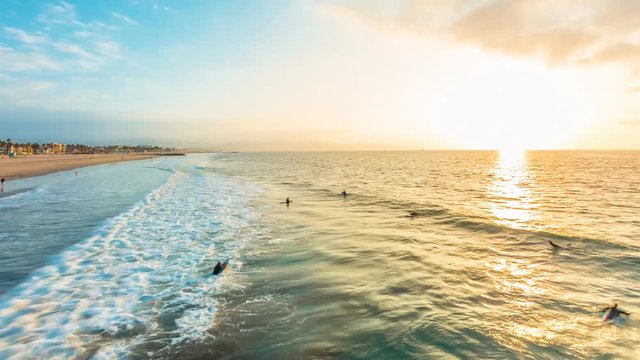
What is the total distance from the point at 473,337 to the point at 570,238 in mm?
13895

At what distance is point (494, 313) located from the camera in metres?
9.75

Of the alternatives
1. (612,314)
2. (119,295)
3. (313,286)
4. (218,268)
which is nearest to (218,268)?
(218,268)

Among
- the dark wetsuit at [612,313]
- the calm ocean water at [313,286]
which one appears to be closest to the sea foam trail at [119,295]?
the calm ocean water at [313,286]

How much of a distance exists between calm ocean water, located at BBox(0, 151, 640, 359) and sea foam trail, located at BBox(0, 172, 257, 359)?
51 millimetres

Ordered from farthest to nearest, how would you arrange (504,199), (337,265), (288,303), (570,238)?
(504,199) → (570,238) → (337,265) → (288,303)

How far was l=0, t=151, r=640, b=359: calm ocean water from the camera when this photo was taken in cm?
798

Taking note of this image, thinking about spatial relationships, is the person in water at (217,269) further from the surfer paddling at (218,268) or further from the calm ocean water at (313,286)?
the calm ocean water at (313,286)

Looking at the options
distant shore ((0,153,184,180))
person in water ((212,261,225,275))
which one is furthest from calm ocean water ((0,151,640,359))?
distant shore ((0,153,184,180))

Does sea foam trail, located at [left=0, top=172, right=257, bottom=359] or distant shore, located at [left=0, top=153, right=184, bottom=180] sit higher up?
distant shore, located at [left=0, top=153, right=184, bottom=180]

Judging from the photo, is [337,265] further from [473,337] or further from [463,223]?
[463,223]

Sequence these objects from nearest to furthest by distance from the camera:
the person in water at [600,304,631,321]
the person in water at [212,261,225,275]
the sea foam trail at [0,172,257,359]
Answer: the sea foam trail at [0,172,257,359] → the person in water at [600,304,631,321] → the person in water at [212,261,225,275]

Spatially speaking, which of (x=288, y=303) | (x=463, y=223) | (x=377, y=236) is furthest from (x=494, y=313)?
(x=463, y=223)

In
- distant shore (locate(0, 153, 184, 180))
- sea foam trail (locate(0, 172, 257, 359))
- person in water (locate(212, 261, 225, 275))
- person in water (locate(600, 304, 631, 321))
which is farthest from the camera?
distant shore (locate(0, 153, 184, 180))

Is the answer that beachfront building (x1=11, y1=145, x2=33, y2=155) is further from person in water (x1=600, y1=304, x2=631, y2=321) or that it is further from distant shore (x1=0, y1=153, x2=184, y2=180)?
person in water (x1=600, y1=304, x2=631, y2=321)
